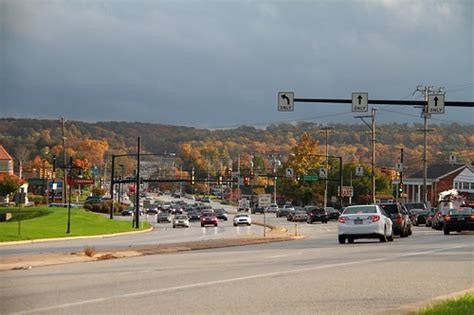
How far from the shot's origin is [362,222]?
35.7 meters

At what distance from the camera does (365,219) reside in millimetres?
35531

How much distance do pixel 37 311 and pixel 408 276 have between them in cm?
974

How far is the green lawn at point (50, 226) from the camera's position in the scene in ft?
184

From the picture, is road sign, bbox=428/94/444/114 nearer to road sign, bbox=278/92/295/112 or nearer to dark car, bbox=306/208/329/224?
road sign, bbox=278/92/295/112

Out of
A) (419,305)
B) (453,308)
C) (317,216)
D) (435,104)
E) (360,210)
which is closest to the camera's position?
(453,308)

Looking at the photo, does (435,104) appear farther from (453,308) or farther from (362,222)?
(453,308)

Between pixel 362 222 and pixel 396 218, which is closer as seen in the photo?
pixel 362 222

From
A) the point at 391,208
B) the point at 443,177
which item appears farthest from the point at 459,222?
the point at 443,177

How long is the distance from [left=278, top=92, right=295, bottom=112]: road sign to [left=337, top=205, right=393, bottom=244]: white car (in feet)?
20.6

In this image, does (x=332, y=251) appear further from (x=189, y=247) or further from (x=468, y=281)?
(x=468, y=281)

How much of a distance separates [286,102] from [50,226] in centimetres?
3407

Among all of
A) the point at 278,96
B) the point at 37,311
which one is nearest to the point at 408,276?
the point at 37,311

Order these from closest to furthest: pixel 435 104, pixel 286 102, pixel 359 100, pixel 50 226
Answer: pixel 435 104
pixel 359 100
pixel 286 102
pixel 50 226

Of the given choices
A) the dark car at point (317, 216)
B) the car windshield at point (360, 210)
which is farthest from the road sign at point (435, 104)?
the dark car at point (317, 216)
